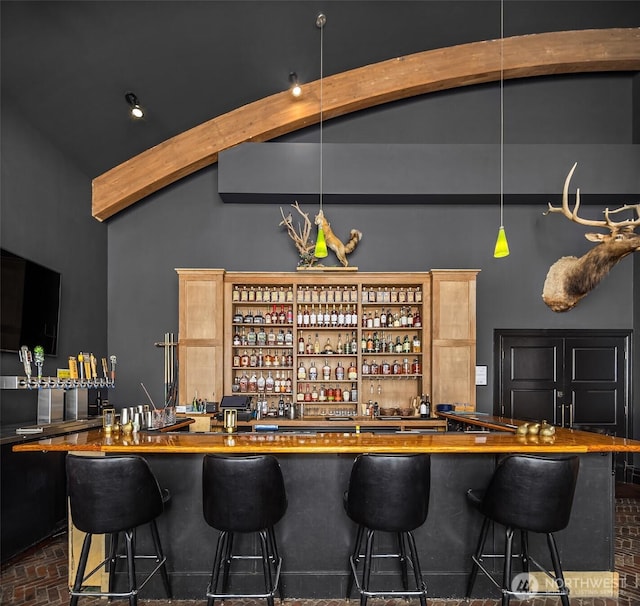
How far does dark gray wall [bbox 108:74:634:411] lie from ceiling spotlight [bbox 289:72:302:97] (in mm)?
781

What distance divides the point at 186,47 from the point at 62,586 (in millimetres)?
5006

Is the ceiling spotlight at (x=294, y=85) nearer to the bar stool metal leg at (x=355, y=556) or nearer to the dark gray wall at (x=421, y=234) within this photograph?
the dark gray wall at (x=421, y=234)

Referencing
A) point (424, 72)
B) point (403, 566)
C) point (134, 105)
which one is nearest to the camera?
point (403, 566)

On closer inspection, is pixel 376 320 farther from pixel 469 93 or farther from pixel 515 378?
pixel 469 93

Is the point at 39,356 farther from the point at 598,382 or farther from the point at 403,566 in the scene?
the point at 598,382

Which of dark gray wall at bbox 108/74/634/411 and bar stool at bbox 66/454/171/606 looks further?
dark gray wall at bbox 108/74/634/411

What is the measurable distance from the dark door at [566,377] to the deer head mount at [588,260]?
1719 mm

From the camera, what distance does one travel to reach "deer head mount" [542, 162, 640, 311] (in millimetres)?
4062

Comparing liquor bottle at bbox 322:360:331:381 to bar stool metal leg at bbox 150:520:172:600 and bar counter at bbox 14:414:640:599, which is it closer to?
bar counter at bbox 14:414:640:599

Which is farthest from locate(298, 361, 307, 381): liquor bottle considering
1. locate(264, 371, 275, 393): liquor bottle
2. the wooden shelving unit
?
locate(264, 371, 275, 393): liquor bottle

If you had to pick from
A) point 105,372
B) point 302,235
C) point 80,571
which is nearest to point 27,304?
point 105,372

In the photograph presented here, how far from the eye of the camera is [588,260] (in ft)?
14.6

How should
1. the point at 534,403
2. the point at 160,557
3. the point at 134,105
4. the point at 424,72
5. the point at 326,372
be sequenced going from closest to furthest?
the point at 160,557 < the point at 134,105 < the point at 424,72 < the point at 326,372 < the point at 534,403

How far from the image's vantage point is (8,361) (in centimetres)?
421
